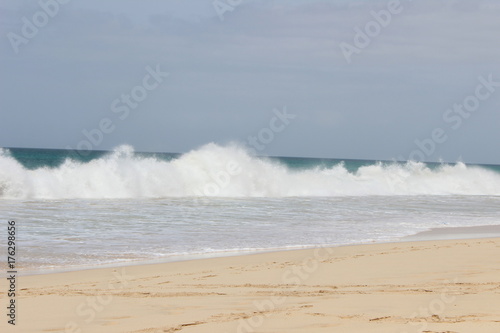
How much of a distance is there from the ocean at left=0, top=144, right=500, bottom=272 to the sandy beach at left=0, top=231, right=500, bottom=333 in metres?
1.63

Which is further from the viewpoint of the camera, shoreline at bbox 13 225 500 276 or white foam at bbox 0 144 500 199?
white foam at bbox 0 144 500 199

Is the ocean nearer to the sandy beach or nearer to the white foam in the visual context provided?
the white foam

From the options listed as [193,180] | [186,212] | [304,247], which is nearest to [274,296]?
[304,247]

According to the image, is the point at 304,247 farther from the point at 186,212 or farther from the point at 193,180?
the point at 193,180

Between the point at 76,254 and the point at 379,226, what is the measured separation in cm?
865

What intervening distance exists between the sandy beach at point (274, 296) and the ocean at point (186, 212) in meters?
1.63

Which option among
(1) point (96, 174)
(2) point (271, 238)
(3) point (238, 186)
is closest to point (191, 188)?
(3) point (238, 186)

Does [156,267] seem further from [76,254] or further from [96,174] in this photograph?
Result: [96,174]

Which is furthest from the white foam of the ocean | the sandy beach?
the sandy beach

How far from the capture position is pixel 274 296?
6797 millimetres

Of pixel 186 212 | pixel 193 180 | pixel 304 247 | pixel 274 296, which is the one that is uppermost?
pixel 193 180

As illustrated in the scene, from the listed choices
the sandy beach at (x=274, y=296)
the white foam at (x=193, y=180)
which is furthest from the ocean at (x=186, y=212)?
the sandy beach at (x=274, y=296)

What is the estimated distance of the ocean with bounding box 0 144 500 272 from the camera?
11398 millimetres

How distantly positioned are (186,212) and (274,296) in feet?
39.5
